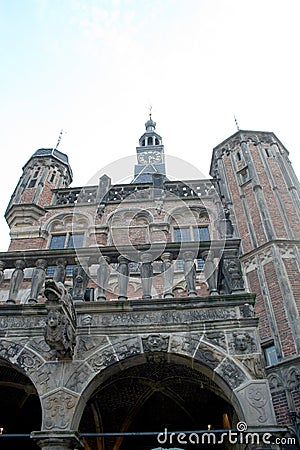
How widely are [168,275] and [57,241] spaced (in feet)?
25.3

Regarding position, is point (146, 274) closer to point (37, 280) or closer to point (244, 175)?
point (37, 280)

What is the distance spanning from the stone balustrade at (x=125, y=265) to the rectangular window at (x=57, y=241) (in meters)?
6.04

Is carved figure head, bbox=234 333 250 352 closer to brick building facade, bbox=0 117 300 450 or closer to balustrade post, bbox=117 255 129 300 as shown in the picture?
brick building facade, bbox=0 117 300 450

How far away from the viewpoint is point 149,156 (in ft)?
88.6

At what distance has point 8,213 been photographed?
559 inches

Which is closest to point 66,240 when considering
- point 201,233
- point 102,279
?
point 201,233

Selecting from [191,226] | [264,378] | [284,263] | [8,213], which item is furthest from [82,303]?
[8,213]

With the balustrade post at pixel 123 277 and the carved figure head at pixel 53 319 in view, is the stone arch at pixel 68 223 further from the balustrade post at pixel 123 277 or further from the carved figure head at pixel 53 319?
the carved figure head at pixel 53 319

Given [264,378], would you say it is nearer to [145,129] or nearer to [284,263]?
[284,263]

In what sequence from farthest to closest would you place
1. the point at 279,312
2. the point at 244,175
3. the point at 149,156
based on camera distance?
the point at 149,156 → the point at 244,175 → the point at 279,312

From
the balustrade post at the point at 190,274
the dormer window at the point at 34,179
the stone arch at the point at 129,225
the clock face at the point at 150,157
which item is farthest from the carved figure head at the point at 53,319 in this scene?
the clock face at the point at 150,157

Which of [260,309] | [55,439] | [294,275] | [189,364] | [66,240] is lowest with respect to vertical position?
[55,439]

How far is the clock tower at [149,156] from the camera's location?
2173cm

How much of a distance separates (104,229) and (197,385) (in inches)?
258
